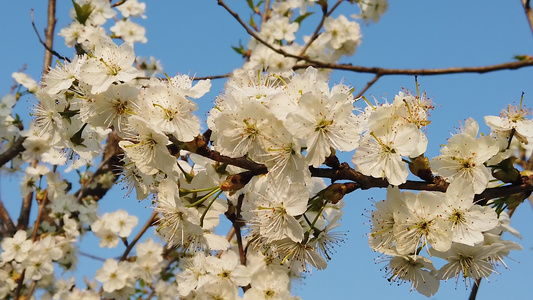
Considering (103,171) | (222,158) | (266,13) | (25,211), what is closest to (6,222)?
(25,211)

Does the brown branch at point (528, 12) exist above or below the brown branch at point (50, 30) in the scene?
below

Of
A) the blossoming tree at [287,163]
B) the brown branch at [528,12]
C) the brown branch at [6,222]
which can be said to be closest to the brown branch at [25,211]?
the brown branch at [6,222]

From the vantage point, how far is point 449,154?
170 centimetres

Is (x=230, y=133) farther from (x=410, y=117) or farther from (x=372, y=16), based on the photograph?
(x=372, y=16)

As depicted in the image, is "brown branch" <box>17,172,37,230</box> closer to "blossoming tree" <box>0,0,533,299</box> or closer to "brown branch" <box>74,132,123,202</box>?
"brown branch" <box>74,132,123,202</box>

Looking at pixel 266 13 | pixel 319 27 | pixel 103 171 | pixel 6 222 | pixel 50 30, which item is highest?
pixel 266 13

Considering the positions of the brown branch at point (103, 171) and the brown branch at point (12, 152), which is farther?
the brown branch at point (103, 171)

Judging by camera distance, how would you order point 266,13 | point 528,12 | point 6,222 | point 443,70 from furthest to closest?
point 266,13 → point 6,222 → point 528,12 → point 443,70

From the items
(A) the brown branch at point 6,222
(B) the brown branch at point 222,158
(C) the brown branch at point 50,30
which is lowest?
(B) the brown branch at point 222,158

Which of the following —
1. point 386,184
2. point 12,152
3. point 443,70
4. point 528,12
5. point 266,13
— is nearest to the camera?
point 443,70

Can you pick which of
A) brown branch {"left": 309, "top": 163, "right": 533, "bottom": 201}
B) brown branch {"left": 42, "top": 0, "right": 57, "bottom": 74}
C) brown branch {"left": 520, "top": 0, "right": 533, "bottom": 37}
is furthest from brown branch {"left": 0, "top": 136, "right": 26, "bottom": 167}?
brown branch {"left": 520, "top": 0, "right": 533, "bottom": 37}

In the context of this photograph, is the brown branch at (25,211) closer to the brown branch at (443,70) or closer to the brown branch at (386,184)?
the brown branch at (386,184)

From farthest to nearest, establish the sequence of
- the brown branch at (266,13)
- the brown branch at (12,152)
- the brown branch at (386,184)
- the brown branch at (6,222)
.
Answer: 1. the brown branch at (266,13)
2. the brown branch at (6,222)
3. the brown branch at (12,152)
4. the brown branch at (386,184)

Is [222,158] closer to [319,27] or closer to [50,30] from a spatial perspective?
[50,30]
